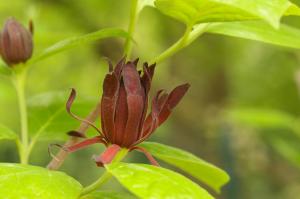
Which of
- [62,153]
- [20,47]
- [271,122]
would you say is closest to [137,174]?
[62,153]

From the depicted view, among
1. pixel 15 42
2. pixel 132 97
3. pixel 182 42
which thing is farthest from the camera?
pixel 15 42

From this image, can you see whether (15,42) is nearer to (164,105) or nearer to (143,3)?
(143,3)

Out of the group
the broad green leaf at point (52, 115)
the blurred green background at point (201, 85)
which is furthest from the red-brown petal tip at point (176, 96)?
the blurred green background at point (201, 85)

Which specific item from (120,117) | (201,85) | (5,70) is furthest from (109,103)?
(201,85)

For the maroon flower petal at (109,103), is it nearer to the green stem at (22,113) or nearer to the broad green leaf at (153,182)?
the broad green leaf at (153,182)

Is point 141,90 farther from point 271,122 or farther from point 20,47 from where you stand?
point 271,122

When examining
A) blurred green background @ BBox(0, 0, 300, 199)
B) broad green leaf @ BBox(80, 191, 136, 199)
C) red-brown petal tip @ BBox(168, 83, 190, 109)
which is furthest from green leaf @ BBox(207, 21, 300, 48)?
blurred green background @ BBox(0, 0, 300, 199)
